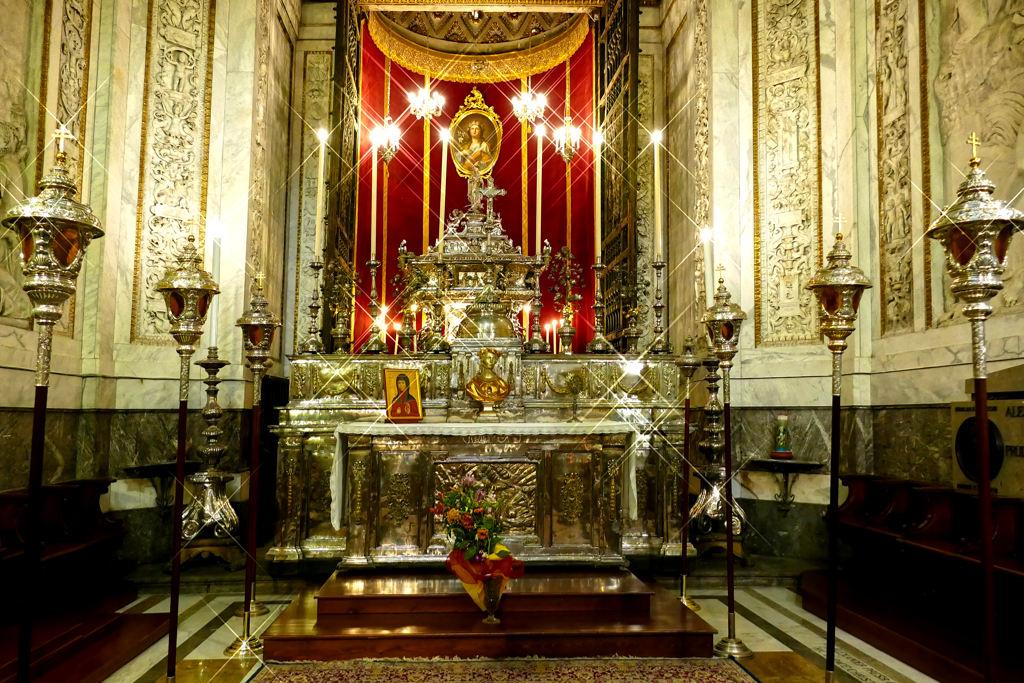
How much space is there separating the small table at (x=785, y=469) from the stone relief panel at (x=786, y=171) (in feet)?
4.06

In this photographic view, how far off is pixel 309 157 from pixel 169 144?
2181mm

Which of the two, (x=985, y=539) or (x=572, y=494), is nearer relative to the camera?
(x=985, y=539)

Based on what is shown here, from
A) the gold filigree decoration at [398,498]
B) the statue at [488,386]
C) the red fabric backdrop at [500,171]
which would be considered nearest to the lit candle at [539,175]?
the red fabric backdrop at [500,171]

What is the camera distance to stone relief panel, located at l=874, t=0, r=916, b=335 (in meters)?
5.79

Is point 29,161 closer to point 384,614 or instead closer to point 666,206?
point 384,614

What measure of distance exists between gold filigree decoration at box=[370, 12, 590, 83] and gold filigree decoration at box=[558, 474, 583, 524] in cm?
709

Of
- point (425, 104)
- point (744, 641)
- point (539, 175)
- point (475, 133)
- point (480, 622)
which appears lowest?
point (744, 641)

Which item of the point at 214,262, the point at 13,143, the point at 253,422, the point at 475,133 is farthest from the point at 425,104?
the point at 253,422

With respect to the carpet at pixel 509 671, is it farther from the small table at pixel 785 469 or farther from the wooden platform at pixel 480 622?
the small table at pixel 785 469

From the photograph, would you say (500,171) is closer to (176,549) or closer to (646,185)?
(646,185)

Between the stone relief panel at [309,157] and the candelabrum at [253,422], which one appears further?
the stone relief panel at [309,157]

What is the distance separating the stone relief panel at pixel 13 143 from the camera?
192 inches

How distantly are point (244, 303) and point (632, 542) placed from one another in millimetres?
4338

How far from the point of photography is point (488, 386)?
18.9 feet
